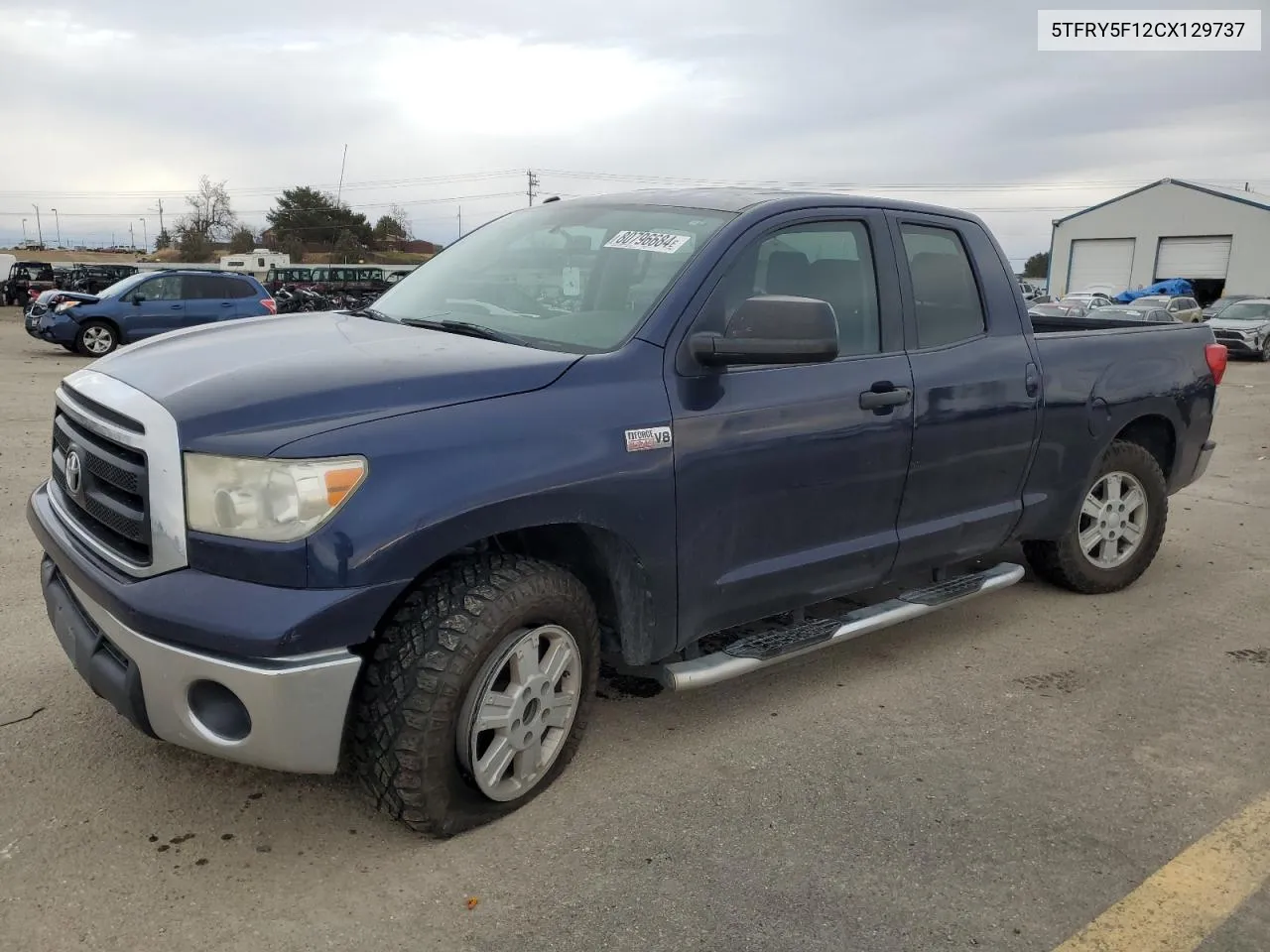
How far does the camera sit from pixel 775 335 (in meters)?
2.98

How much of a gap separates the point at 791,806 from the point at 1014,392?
206 cm

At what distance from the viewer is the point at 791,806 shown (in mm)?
3047

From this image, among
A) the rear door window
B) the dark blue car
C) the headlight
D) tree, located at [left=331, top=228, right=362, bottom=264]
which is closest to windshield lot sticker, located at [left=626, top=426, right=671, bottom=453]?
the headlight

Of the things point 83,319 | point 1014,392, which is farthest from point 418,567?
point 83,319

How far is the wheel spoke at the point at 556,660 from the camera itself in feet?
9.45

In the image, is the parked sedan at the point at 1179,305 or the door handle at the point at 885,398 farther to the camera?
the parked sedan at the point at 1179,305

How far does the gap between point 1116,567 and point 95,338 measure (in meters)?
17.5

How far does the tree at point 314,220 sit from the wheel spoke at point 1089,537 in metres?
83.5

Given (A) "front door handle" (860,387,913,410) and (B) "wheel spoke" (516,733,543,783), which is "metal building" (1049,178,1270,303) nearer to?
(A) "front door handle" (860,387,913,410)

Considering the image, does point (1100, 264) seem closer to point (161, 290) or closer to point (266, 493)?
point (161, 290)

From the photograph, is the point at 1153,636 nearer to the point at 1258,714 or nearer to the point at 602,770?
the point at 1258,714

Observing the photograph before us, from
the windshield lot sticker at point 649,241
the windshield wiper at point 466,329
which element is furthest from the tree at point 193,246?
the windshield lot sticker at point 649,241

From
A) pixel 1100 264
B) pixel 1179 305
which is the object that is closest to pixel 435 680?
pixel 1179 305

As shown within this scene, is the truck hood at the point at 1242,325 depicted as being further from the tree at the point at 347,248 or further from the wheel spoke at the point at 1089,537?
the tree at the point at 347,248
